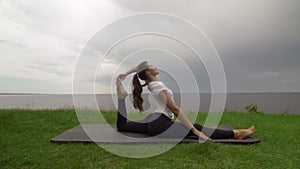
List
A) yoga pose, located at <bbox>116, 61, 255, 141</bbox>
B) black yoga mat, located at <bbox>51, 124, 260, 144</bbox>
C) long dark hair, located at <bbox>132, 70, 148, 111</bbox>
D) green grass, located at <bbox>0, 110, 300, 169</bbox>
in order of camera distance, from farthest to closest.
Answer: long dark hair, located at <bbox>132, 70, 148, 111</bbox>
yoga pose, located at <bbox>116, 61, 255, 141</bbox>
black yoga mat, located at <bbox>51, 124, 260, 144</bbox>
green grass, located at <bbox>0, 110, 300, 169</bbox>

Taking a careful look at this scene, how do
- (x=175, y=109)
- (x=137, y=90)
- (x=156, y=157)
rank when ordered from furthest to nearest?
1. (x=137, y=90)
2. (x=175, y=109)
3. (x=156, y=157)

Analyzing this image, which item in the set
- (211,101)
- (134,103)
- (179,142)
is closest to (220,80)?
(211,101)

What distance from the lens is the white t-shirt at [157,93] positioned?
362cm

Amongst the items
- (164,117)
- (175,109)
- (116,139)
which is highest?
(175,109)

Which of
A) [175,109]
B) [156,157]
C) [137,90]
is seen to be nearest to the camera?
[156,157]

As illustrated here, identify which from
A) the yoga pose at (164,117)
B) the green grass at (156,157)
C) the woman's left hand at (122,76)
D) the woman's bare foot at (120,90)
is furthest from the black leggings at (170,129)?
the woman's left hand at (122,76)

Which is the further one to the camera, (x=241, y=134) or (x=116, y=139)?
(x=241, y=134)

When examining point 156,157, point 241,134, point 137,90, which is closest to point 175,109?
point 137,90

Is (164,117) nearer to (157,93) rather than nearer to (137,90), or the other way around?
(157,93)

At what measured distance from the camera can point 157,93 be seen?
11.8 ft

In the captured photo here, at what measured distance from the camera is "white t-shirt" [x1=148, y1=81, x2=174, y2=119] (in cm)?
362

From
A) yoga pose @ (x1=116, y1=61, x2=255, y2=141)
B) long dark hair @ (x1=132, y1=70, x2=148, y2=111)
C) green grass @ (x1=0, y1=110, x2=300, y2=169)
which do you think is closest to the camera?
green grass @ (x1=0, y1=110, x2=300, y2=169)

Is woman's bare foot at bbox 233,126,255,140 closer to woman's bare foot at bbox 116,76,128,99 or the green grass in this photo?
the green grass

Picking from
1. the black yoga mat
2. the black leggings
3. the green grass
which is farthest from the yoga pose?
the green grass
